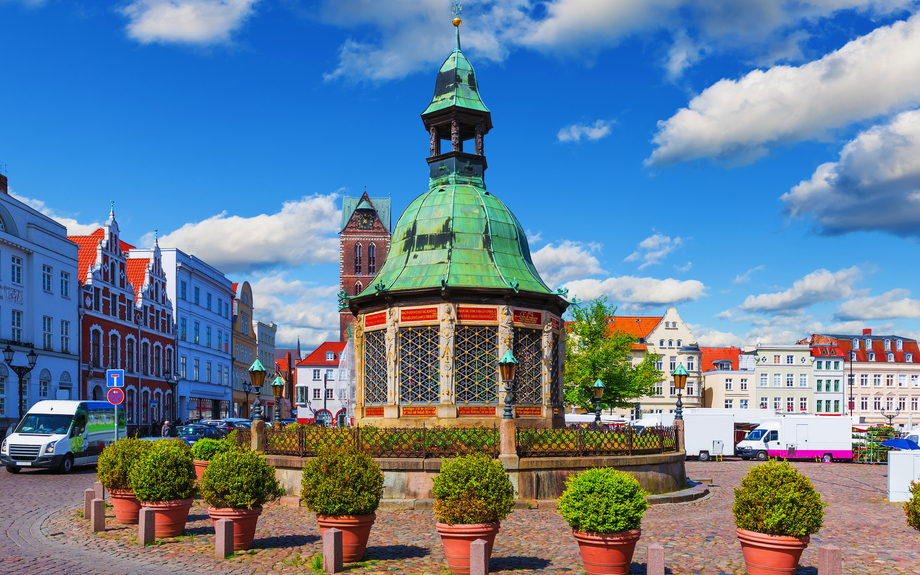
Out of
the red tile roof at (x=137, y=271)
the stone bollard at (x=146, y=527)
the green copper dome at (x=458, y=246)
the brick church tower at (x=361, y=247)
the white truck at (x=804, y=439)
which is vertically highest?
the brick church tower at (x=361, y=247)

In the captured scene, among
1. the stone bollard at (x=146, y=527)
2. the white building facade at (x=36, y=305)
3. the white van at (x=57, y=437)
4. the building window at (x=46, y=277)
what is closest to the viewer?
the stone bollard at (x=146, y=527)

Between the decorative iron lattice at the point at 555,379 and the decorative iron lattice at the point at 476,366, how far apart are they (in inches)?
86.3

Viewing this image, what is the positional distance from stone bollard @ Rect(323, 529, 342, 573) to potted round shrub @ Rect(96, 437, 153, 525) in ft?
18.6

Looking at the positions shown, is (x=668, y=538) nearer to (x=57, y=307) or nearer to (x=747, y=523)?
(x=747, y=523)

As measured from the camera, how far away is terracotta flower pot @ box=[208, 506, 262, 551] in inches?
492

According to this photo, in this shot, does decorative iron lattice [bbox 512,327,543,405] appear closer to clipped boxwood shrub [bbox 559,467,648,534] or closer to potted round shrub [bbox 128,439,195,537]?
potted round shrub [bbox 128,439,195,537]

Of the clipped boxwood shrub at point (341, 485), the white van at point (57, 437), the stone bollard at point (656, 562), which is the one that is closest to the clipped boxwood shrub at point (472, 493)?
the clipped boxwood shrub at point (341, 485)

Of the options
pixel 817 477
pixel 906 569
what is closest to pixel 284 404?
pixel 817 477

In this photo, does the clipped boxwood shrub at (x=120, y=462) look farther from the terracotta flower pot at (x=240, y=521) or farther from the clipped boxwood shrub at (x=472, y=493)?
the clipped boxwood shrub at (x=472, y=493)

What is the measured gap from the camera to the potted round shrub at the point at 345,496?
11555mm

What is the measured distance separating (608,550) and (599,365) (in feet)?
144

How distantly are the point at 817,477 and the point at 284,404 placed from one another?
9431 cm

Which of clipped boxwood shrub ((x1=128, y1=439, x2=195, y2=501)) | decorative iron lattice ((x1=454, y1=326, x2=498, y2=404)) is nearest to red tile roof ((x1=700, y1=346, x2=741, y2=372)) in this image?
decorative iron lattice ((x1=454, y1=326, x2=498, y2=404))

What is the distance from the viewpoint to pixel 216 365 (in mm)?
71875
